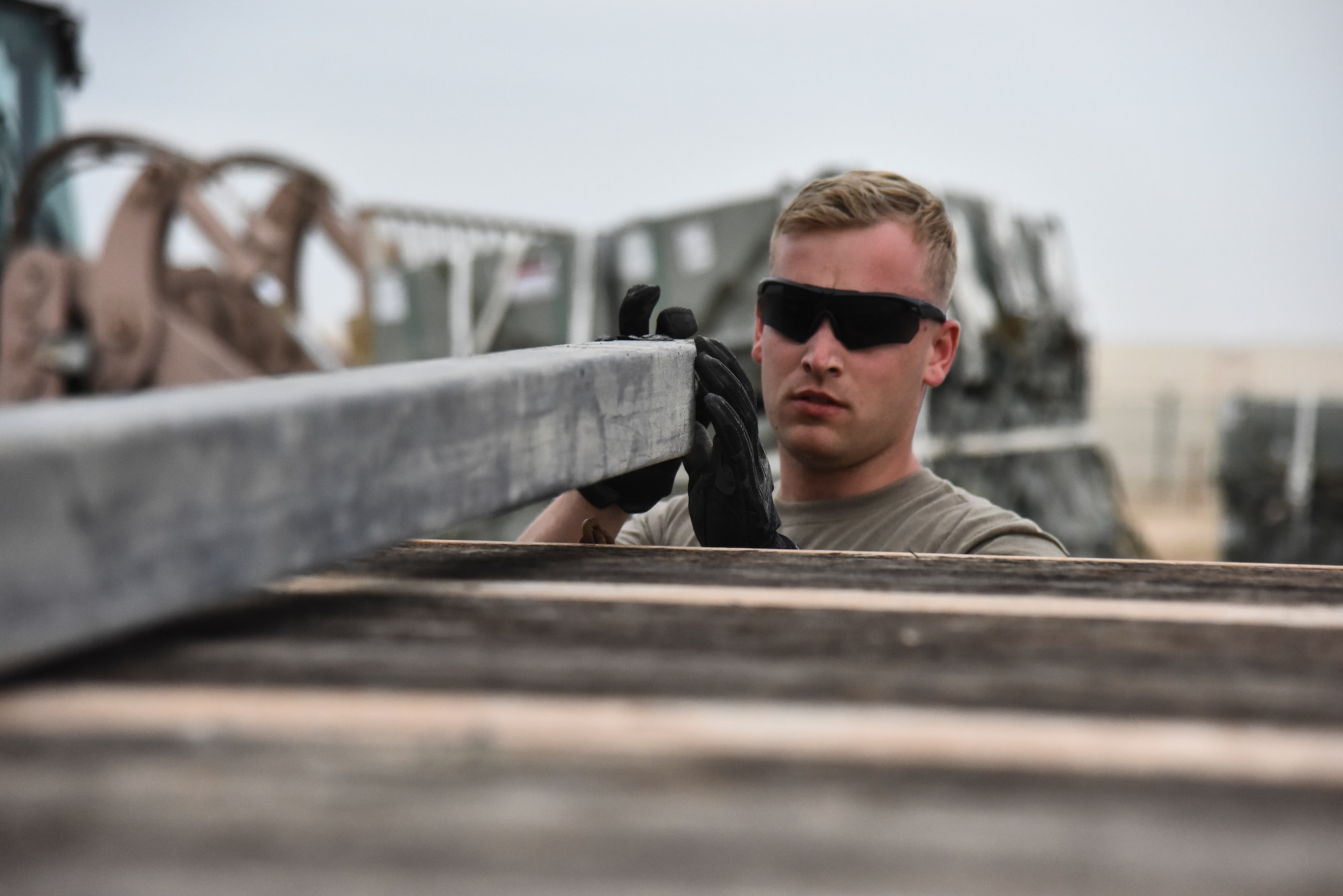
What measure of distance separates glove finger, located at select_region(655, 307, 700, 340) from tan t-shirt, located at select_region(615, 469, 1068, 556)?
0.37 metres

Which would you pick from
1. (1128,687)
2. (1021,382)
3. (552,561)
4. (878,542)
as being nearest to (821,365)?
(878,542)

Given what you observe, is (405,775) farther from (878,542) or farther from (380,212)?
(380,212)

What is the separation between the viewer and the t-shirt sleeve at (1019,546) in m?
1.86

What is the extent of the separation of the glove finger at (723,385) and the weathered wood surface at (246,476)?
0.43 metres

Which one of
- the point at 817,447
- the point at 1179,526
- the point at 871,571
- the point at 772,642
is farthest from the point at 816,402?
the point at 1179,526

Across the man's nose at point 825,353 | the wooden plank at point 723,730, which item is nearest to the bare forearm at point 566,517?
the man's nose at point 825,353

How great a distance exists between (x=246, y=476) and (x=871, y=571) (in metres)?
0.65

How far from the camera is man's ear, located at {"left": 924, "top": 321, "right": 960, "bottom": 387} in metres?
2.20

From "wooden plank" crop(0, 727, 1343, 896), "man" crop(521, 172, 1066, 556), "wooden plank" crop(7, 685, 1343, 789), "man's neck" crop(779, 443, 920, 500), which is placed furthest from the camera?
"man's neck" crop(779, 443, 920, 500)

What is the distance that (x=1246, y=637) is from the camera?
911 mm

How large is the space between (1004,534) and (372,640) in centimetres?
128

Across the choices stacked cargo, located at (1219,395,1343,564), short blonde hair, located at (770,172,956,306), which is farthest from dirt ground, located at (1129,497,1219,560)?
short blonde hair, located at (770,172,956,306)

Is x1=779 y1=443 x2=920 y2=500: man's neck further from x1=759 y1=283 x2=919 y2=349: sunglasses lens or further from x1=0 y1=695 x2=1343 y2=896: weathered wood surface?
x1=0 y1=695 x2=1343 y2=896: weathered wood surface

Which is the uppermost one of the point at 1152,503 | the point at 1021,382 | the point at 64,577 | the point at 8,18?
the point at 8,18
